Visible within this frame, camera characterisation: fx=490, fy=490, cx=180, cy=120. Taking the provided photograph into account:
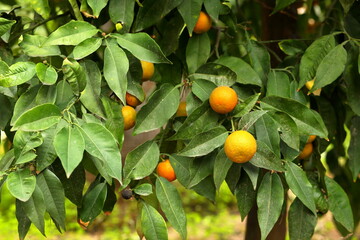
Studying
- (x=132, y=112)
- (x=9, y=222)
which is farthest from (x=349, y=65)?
(x=9, y=222)

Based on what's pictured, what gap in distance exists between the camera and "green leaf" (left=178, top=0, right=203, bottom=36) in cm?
95

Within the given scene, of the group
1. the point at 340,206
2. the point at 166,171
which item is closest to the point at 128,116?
the point at 166,171

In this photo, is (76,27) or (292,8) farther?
(292,8)

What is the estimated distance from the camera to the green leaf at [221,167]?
875mm

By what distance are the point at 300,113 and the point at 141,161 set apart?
32cm

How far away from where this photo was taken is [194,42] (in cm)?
105

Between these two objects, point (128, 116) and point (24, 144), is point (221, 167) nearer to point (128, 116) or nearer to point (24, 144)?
point (128, 116)

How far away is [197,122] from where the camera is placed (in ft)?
3.04

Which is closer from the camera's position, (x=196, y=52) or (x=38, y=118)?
(x=38, y=118)

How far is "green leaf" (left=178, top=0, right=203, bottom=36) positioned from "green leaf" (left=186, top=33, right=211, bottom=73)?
0.10 m

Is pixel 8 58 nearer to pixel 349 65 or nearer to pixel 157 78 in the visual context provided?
pixel 157 78

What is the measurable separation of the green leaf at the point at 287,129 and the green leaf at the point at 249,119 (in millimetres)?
43

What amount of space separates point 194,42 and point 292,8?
22.7 inches

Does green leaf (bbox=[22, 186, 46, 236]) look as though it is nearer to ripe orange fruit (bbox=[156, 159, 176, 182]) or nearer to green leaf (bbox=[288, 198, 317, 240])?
ripe orange fruit (bbox=[156, 159, 176, 182])
